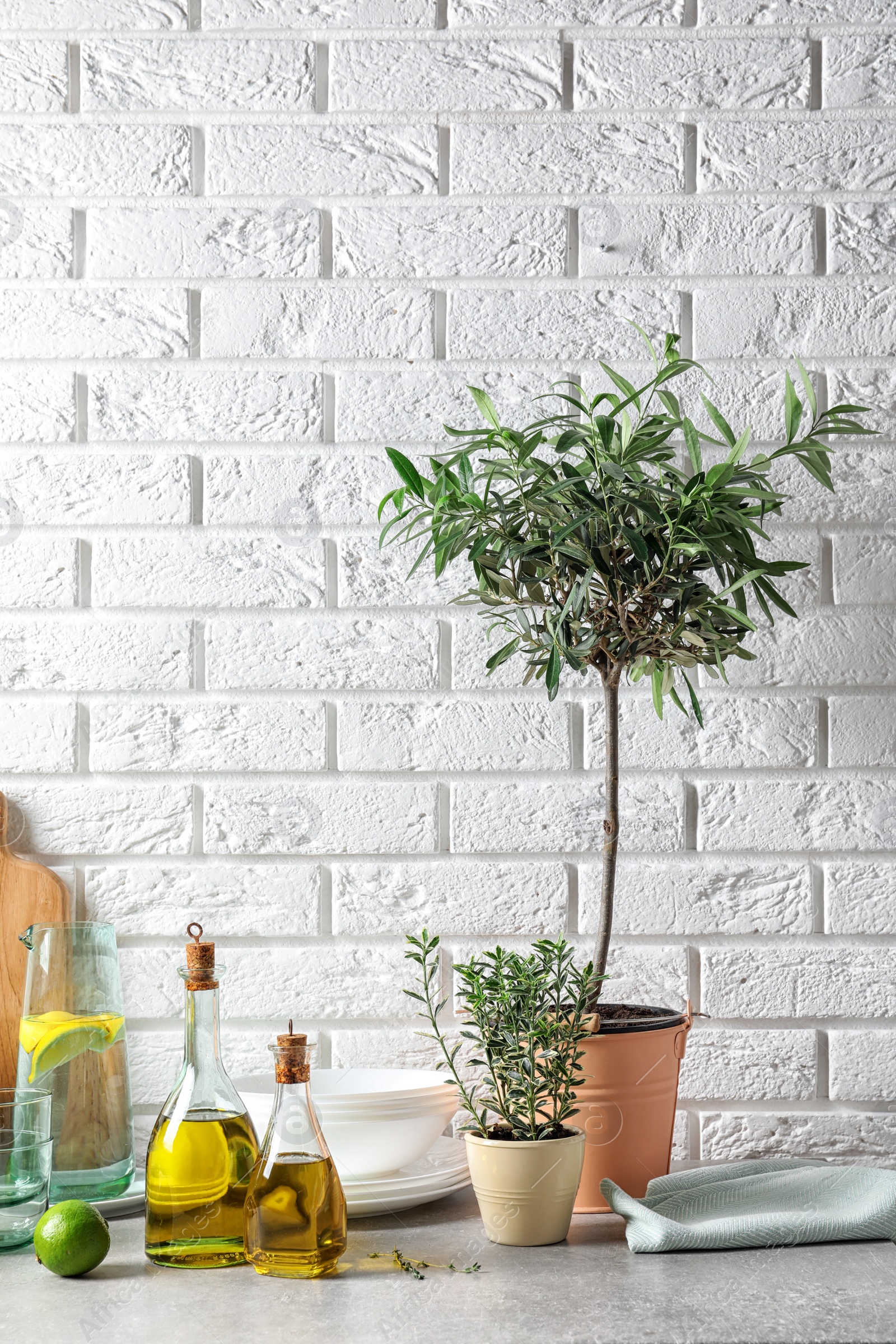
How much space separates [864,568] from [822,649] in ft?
0.33

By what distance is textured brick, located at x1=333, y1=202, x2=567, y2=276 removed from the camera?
4.25 ft

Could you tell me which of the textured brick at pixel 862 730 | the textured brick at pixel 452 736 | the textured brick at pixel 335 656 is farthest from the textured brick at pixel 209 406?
the textured brick at pixel 862 730

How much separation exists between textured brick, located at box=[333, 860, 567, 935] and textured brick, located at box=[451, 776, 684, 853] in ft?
0.09

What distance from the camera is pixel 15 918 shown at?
49.3 inches

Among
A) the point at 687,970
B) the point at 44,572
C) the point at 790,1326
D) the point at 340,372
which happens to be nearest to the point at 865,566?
the point at 687,970

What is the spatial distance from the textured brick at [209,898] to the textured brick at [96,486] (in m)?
0.39

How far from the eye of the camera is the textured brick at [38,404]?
130 cm

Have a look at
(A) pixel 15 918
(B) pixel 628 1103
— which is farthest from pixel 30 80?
(B) pixel 628 1103

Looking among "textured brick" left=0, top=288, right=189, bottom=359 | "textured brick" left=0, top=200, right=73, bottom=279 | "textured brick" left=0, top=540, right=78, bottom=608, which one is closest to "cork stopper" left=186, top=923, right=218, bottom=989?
"textured brick" left=0, top=540, right=78, bottom=608

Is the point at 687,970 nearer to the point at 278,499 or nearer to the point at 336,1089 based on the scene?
the point at 336,1089

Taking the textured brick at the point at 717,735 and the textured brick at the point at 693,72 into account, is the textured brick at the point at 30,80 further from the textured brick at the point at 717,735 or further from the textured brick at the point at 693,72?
the textured brick at the point at 717,735

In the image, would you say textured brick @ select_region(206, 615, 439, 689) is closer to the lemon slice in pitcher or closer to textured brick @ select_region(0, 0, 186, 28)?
the lemon slice in pitcher

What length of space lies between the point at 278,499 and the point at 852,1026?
842 mm

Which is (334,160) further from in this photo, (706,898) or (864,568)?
(706,898)
